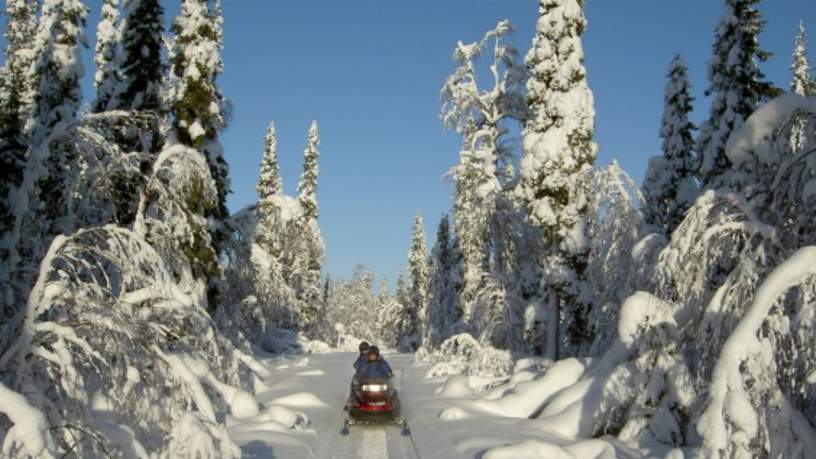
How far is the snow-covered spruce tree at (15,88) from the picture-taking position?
14.8m

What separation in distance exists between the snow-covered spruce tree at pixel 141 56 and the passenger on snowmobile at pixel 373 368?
12.0 meters

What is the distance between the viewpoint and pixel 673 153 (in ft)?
90.0

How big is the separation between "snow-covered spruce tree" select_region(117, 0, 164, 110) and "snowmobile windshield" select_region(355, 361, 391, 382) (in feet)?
40.1

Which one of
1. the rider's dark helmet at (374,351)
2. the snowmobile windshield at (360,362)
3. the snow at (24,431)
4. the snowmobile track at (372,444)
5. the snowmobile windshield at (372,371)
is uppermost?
the snow at (24,431)

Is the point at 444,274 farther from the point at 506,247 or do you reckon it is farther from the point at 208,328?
the point at 208,328

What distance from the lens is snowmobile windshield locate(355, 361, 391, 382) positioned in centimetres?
1579

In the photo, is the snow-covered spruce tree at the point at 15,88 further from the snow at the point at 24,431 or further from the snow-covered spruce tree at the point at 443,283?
the snow-covered spruce tree at the point at 443,283

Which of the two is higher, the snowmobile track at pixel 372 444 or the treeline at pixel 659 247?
the treeline at pixel 659 247

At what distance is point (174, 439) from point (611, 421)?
829cm

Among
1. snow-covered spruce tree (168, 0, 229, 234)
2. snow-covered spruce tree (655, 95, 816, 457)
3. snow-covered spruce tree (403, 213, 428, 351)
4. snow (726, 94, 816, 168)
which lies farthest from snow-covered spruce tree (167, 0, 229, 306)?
snow-covered spruce tree (403, 213, 428, 351)

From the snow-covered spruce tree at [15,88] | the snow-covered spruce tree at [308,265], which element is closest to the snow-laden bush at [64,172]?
the snow-covered spruce tree at [15,88]

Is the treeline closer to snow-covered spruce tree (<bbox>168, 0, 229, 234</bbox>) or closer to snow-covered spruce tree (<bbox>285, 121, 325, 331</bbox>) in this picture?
snow-covered spruce tree (<bbox>168, 0, 229, 234</bbox>)

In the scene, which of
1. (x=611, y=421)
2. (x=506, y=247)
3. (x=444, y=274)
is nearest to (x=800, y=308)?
(x=611, y=421)

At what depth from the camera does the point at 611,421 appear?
11.9 m
